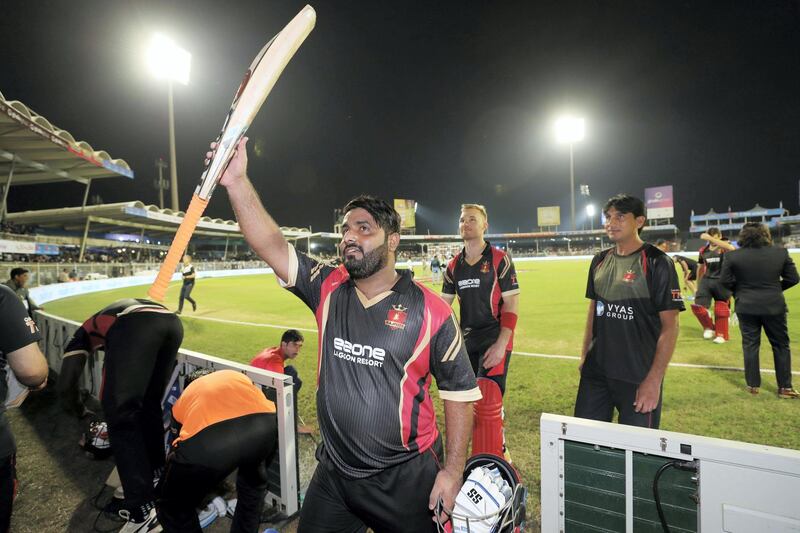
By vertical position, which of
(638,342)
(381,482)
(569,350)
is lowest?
(569,350)

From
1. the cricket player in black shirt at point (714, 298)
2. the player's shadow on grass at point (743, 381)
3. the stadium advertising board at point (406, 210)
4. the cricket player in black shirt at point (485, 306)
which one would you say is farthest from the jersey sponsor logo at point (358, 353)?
the stadium advertising board at point (406, 210)

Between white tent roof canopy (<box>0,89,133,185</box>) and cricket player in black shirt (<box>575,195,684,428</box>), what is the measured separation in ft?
73.6

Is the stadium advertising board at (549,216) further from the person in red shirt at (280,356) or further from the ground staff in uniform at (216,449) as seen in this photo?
the ground staff in uniform at (216,449)

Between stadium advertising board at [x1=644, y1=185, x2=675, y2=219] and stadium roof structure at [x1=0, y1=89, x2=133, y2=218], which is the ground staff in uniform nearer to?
stadium roof structure at [x1=0, y1=89, x2=133, y2=218]

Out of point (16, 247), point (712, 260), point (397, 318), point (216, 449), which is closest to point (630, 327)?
point (397, 318)

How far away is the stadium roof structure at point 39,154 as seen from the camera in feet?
57.8

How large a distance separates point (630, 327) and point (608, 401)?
61 centimetres

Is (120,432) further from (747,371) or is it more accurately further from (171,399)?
(747,371)

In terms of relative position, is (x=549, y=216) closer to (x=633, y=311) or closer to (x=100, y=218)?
(x=100, y=218)

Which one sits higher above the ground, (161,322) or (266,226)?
(266,226)

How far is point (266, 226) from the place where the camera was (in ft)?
7.00

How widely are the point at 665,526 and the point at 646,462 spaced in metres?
0.27

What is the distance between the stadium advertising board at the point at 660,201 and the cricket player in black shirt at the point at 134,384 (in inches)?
2626

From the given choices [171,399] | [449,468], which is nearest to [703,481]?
[449,468]
